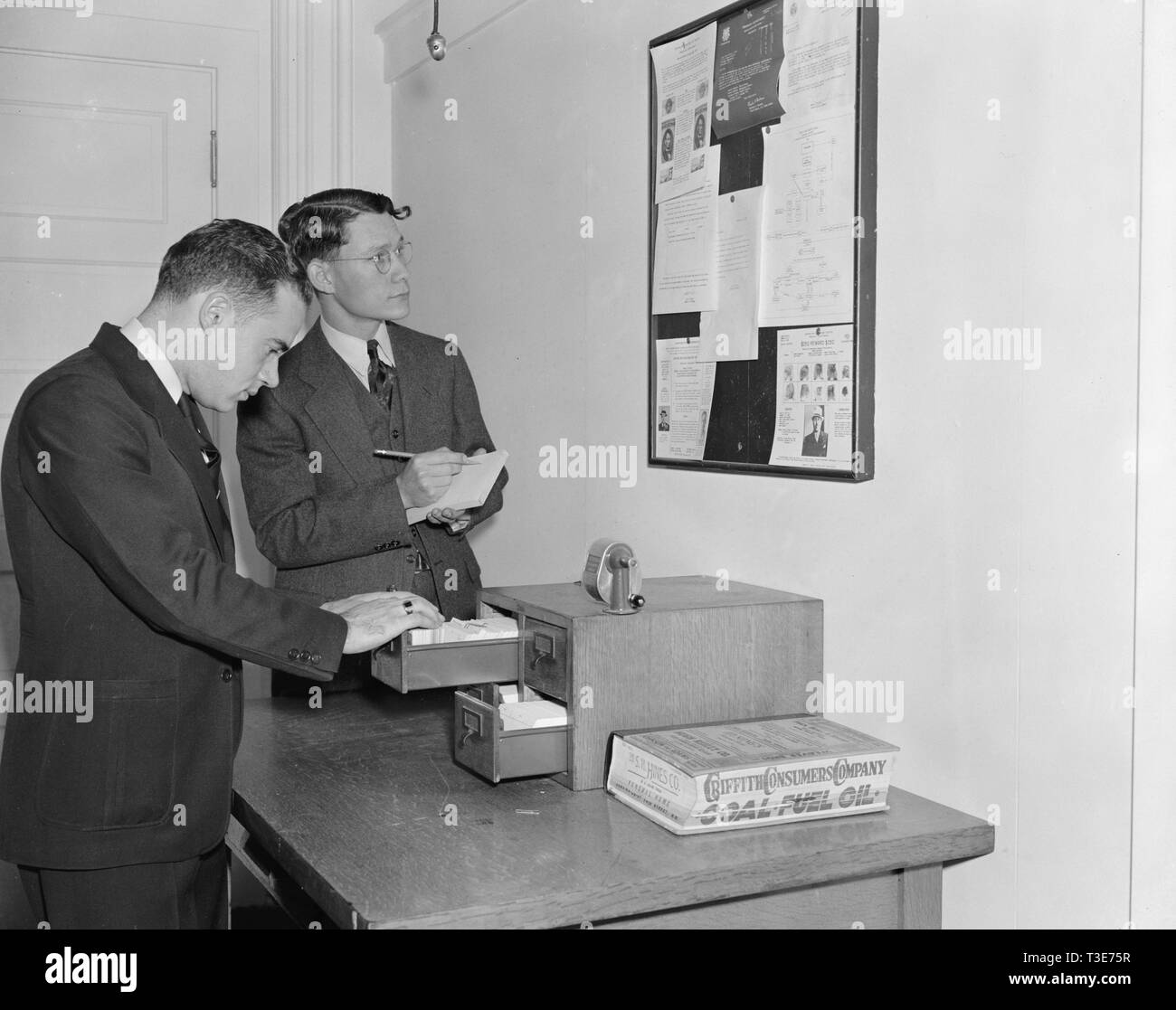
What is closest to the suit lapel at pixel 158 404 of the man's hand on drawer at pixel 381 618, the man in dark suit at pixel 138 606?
the man in dark suit at pixel 138 606

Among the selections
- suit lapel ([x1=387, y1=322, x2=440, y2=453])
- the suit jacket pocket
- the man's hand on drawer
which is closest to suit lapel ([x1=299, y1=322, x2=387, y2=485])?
suit lapel ([x1=387, y1=322, x2=440, y2=453])

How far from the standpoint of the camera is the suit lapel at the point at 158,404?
5.61ft

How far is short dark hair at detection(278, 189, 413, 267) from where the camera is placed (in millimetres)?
2682

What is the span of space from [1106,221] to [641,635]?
2.83ft

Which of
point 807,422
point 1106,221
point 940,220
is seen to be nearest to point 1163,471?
point 1106,221

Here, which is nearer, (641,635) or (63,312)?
(641,635)

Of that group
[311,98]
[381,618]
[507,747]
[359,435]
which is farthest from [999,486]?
[311,98]

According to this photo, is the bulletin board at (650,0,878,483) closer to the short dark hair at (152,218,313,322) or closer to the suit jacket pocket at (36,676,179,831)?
the short dark hair at (152,218,313,322)

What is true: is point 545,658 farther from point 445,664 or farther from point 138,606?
point 138,606

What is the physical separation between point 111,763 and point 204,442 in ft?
1.54

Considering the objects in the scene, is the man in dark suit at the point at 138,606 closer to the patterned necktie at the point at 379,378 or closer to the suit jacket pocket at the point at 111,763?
the suit jacket pocket at the point at 111,763

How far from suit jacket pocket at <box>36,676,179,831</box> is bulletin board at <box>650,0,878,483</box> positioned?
3.64ft
